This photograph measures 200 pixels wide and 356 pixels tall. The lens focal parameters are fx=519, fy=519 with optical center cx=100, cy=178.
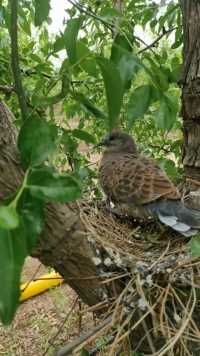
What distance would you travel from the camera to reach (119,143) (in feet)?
7.01

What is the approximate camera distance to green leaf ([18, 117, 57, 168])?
58cm

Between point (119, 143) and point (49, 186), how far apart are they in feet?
5.37

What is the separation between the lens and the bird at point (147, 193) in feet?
4.66

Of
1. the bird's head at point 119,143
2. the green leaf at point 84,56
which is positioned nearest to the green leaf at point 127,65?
the green leaf at point 84,56

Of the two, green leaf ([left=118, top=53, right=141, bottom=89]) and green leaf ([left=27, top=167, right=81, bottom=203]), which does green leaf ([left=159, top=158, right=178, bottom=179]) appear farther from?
green leaf ([left=27, top=167, right=81, bottom=203])

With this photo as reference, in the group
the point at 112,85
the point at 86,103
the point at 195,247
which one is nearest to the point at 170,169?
the point at 86,103

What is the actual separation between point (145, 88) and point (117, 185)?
0.75 m

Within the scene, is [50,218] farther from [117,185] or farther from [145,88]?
[117,185]

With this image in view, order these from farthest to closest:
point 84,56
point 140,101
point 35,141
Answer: point 140,101 → point 84,56 → point 35,141

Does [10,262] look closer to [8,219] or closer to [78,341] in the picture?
[8,219]

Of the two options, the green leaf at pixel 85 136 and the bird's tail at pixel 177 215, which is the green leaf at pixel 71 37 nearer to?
the green leaf at pixel 85 136

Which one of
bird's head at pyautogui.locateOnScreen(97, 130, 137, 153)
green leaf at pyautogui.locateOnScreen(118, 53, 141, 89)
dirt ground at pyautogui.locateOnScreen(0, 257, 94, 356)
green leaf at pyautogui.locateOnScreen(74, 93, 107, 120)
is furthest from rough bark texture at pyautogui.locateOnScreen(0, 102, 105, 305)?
dirt ground at pyautogui.locateOnScreen(0, 257, 94, 356)

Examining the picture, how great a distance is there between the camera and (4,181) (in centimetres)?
89

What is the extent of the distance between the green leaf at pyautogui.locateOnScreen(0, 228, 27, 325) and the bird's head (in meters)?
1.66
